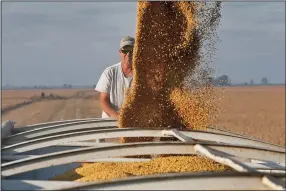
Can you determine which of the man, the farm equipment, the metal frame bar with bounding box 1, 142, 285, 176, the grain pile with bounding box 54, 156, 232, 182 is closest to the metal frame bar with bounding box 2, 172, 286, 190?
the farm equipment

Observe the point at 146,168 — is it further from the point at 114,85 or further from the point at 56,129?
the point at 114,85

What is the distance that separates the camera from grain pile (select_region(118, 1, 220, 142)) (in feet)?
16.7

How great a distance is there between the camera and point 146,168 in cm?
429

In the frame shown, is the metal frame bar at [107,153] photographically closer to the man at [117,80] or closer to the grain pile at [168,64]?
the grain pile at [168,64]

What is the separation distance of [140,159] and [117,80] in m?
2.17

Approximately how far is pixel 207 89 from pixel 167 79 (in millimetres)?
432

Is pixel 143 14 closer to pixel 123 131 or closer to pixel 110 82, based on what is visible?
pixel 123 131

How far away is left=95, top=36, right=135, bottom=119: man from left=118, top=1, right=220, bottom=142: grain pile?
1.01 metres

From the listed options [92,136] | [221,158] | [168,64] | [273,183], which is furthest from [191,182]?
[168,64]

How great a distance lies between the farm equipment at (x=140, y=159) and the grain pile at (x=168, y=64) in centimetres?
31

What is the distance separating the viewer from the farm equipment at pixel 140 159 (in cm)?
259

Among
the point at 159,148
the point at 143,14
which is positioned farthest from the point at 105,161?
the point at 143,14

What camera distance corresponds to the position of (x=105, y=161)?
176 inches

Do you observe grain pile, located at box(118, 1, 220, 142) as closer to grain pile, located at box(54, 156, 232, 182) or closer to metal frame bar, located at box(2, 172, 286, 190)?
grain pile, located at box(54, 156, 232, 182)
